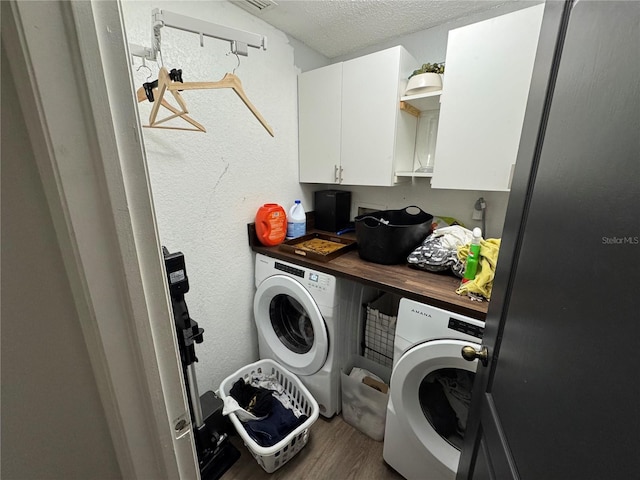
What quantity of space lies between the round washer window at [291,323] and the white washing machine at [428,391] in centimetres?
65

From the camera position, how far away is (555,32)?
0.52m

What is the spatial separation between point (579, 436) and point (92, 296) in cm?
Result: 70

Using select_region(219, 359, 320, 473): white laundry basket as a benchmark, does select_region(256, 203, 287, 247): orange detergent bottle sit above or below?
above

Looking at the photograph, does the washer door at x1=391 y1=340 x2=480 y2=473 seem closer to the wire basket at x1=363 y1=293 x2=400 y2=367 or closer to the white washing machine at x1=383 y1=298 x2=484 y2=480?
the white washing machine at x1=383 y1=298 x2=484 y2=480

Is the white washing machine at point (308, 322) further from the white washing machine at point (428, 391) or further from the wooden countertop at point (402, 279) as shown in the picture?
the white washing machine at point (428, 391)

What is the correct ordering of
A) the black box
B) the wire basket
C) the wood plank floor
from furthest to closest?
1. the black box
2. the wire basket
3. the wood plank floor

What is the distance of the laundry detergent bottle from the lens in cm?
170

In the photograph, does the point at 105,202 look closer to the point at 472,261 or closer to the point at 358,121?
the point at 472,261

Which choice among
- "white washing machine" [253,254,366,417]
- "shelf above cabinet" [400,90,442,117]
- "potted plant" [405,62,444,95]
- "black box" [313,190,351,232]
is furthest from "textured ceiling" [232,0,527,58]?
"white washing machine" [253,254,366,417]

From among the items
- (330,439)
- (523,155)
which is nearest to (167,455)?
(523,155)

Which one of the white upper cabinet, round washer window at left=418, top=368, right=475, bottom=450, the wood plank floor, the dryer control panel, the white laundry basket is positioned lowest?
the wood plank floor

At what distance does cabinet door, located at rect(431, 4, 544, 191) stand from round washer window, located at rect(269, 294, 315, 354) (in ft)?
3.69

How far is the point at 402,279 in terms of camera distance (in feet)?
3.84

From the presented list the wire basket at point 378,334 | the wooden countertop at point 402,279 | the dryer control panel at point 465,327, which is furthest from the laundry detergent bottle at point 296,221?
the dryer control panel at point 465,327
